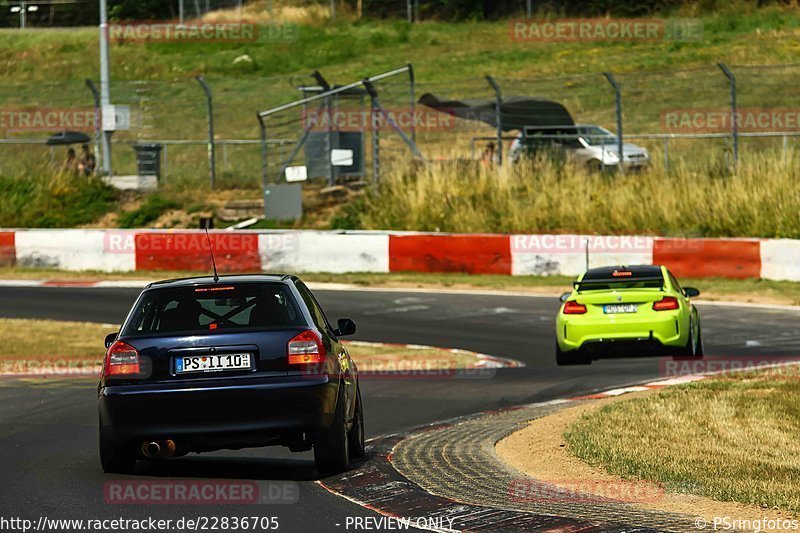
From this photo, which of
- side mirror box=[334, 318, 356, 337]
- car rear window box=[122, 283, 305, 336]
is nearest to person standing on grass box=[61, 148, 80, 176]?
side mirror box=[334, 318, 356, 337]

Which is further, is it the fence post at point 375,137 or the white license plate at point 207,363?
the fence post at point 375,137

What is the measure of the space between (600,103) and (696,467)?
41.7 meters

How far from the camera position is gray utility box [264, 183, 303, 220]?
33.7 m

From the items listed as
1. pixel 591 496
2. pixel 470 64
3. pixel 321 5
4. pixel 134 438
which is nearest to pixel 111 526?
pixel 134 438

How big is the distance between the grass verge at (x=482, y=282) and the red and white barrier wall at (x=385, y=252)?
0.23m

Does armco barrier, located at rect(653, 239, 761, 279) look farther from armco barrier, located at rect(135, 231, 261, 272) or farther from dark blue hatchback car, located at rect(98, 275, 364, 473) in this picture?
dark blue hatchback car, located at rect(98, 275, 364, 473)

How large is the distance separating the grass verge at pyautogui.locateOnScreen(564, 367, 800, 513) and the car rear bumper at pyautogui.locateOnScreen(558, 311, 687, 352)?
1691 millimetres

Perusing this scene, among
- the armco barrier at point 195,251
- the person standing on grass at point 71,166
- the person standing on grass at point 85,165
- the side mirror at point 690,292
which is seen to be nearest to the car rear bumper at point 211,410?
the side mirror at point 690,292

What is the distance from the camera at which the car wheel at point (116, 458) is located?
9.73 meters

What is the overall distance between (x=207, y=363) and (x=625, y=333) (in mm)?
8710

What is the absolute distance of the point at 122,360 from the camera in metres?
9.52
